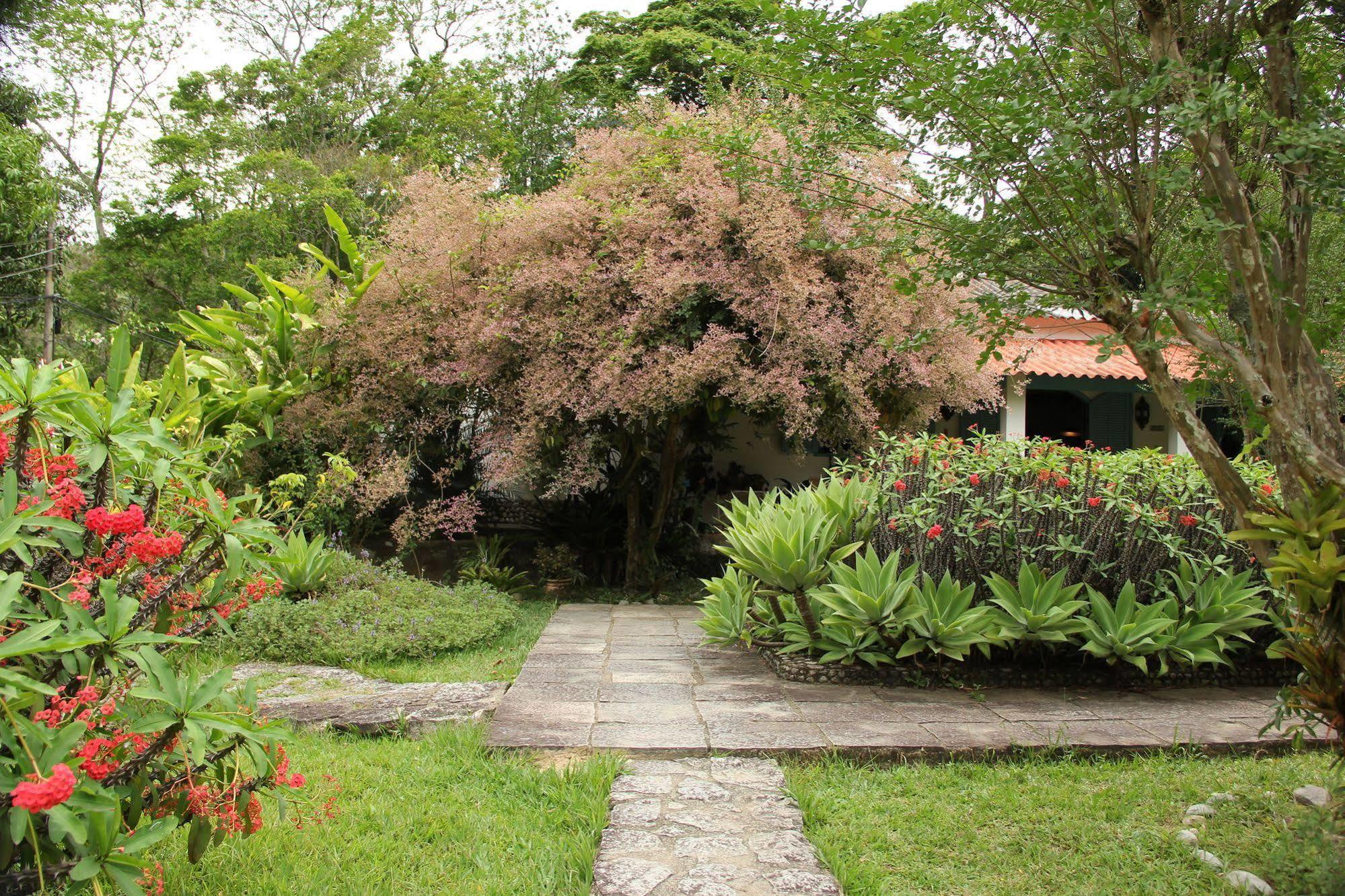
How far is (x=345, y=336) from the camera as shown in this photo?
8.31 m

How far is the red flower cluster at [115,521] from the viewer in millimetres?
1963

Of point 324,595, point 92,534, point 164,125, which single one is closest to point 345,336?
point 324,595

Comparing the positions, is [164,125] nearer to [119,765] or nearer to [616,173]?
[616,173]

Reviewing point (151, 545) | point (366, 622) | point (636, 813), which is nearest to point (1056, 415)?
point (366, 622)

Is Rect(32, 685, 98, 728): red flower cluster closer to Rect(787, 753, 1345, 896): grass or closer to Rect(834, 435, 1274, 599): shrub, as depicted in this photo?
Rect(787, 753, 1345, 896): grass

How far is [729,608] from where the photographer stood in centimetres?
596

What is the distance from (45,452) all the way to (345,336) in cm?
647

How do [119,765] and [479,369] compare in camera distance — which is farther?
[479,369]

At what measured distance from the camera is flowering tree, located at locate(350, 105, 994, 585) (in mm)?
7418

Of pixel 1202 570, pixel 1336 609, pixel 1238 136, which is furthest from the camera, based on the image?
pixel 1202 570

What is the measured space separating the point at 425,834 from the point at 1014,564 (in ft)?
11.5

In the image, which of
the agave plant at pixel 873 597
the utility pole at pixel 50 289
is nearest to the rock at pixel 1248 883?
the agave plant at pixel 873 597

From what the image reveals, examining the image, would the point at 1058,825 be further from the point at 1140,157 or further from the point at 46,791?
the point at 46,791

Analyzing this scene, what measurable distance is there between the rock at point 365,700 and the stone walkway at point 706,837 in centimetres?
120
